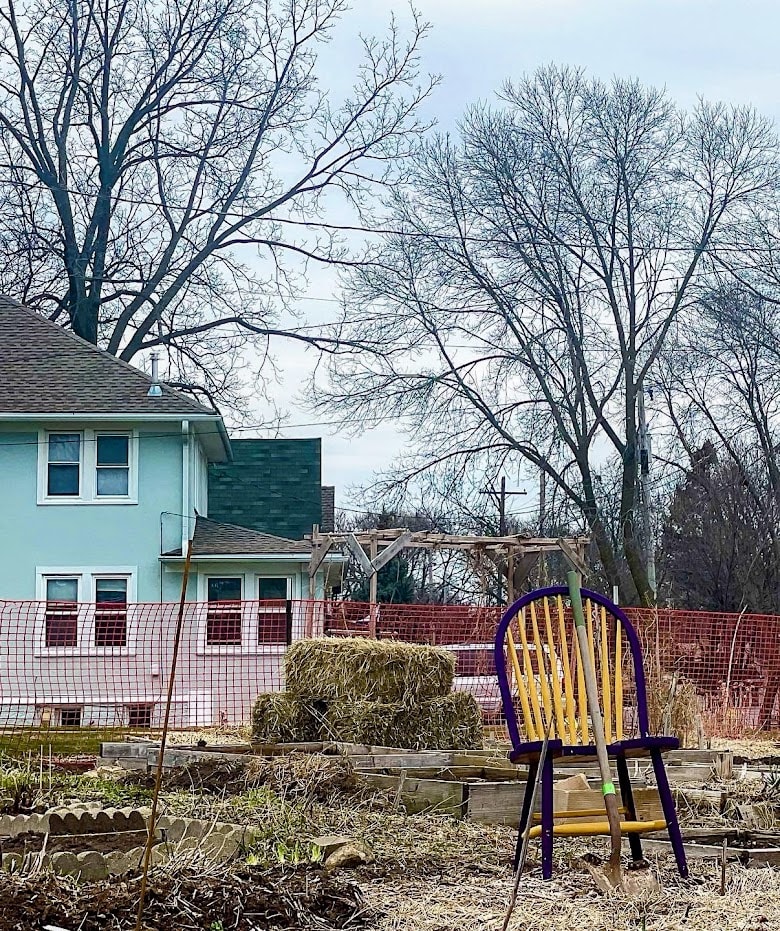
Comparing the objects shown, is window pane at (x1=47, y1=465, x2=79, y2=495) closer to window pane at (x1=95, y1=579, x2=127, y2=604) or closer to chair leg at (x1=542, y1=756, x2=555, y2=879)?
window pane at (x1=95, y1=579, x2=127, y2=604)

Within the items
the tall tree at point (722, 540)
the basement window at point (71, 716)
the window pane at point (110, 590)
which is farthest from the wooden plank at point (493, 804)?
the window pane at point (110, 590)

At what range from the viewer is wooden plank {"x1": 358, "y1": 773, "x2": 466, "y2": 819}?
6918 mm

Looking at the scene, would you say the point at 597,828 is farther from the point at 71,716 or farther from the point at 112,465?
the point at 112,465

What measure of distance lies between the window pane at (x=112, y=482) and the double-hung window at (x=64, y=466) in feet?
1.22

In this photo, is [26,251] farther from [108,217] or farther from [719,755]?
[719,755]

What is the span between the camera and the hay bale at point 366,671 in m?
10.5

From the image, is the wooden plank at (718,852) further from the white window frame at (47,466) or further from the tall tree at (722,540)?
the white window frame at (47,466)

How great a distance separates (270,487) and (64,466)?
6.07m

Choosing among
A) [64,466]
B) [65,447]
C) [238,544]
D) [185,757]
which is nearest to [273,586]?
[238,544]

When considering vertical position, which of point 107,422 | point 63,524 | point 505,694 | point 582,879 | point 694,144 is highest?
point 694,144

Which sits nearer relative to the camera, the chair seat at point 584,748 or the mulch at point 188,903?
the mulch at point 188,903

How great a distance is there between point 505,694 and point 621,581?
2669cm

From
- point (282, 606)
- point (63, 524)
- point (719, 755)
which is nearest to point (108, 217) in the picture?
point (63, 524)

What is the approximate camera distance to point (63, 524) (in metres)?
22.2
